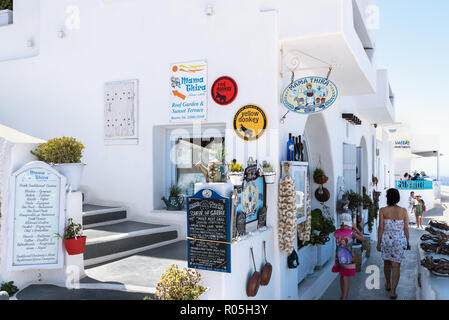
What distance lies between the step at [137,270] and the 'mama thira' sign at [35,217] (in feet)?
1.87

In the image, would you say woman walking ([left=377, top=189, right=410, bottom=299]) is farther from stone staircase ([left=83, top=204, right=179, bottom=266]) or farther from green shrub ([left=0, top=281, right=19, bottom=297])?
green shrub ([left=0, top=281, right=19, bottom=297])

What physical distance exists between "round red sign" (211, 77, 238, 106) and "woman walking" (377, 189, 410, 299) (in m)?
3.13

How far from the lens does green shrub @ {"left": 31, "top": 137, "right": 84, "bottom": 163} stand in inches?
203

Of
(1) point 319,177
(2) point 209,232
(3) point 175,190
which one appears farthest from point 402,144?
(2) point 209,232

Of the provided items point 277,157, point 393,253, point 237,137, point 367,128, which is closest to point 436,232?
point 393,253

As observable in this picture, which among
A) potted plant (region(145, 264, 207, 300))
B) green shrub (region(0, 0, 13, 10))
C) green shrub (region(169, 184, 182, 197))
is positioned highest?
green shrub (region(0, 0, 13, 10))

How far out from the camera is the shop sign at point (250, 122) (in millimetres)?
5609

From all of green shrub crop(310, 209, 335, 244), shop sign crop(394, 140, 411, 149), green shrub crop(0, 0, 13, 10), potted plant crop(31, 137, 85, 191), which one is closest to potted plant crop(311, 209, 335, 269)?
green shrub crop(310, 209, 335, 244)

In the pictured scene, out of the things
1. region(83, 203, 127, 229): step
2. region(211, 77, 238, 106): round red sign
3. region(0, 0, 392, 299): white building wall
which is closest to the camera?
region(0, 0, 392, 299): white building wall

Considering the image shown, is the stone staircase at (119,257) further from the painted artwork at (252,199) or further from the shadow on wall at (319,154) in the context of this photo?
the shadow on wall at (319,154)

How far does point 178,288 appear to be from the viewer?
375 cm

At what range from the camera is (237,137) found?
232 inches
